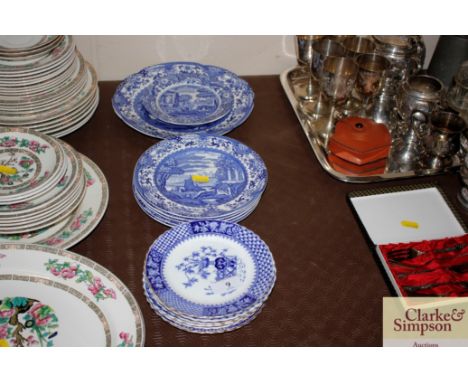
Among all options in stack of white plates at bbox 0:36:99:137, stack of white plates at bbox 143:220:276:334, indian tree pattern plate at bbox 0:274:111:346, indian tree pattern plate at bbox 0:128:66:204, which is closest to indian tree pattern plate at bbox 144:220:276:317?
stack of white plates at bbox 143:220:276:334

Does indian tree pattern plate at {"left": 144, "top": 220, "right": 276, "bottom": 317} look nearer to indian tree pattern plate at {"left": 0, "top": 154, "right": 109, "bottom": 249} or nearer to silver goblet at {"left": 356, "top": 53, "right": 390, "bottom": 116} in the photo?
indian tree pattern plate at {"left": 0, "top": 154, "right": 109, "bottom": 249}

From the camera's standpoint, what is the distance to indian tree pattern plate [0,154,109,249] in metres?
0.95

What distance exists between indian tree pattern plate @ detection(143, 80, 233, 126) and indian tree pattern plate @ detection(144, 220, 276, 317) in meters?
0.32

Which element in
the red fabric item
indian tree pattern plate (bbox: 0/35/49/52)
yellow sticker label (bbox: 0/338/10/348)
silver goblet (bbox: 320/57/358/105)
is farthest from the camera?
silver goblet (bbox: 320/57/358/105)

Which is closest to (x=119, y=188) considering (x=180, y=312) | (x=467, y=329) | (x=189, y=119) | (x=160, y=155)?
(x=160, y=155)

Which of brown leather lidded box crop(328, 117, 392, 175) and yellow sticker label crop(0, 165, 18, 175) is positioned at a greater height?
brown leather lidded box crop(328, 117, 392, 175)

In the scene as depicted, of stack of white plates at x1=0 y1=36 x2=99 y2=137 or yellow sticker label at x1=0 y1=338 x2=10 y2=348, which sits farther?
stack of white plates at x1=0 y1=36 x2=99 y2=137

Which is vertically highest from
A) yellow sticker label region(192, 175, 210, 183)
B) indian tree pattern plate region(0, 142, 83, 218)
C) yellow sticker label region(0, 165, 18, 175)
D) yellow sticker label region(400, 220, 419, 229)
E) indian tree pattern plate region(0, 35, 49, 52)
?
indian tree pattern plate region(0, 35, 49, 52)

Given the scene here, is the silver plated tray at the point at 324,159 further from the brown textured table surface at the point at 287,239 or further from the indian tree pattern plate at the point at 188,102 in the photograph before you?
the indian tree pattern plate at the point at 188,102

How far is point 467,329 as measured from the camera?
884 mm

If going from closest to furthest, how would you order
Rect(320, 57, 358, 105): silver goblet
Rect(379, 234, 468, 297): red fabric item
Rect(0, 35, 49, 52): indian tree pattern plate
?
Rect(379, 234, 468, 297): red fabric item < Rect(0, 35, 49, 52): indian tree pattern plate < Rect(320, 57, 358, 105): silver goblet

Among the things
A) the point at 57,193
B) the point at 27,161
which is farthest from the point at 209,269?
the point at 27,161

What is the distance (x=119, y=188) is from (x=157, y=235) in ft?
0.49

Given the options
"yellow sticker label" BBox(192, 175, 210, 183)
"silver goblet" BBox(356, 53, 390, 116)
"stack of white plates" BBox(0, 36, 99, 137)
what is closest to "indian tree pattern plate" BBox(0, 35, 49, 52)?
"stack of white plates" BBox(0, 36, 99, 137)
